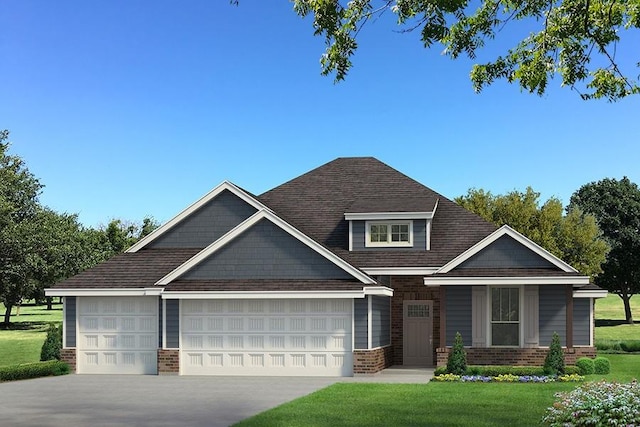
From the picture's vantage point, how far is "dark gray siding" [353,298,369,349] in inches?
1061

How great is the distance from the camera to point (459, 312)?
2898cm

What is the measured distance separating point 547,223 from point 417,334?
2866 centimetres

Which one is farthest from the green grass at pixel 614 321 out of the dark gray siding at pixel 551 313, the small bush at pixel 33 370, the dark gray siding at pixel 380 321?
the small bush at pixel 33 370

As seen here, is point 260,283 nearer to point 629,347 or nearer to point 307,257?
point 307,257

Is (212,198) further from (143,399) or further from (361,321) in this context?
(143,399)

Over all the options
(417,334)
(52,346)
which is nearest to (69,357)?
(52,346)

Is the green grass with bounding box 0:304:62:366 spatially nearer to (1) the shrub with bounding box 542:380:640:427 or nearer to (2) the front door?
(2) the front door

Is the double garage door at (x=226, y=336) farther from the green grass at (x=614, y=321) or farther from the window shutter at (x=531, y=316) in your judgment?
the green grass at (x=614, y=321)

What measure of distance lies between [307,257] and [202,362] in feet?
15.6

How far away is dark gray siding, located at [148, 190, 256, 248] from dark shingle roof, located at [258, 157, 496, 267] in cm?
218

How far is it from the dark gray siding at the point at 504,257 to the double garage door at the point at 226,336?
15.7ft

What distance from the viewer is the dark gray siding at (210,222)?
31.0m

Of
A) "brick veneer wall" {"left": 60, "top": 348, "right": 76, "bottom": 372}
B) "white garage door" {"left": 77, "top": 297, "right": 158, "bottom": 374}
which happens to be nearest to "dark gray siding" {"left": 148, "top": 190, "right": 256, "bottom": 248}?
"white garage door" {"left": 77, "top": 297, "right": 158, "bottom": 374}

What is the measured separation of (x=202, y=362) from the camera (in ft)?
91.8
